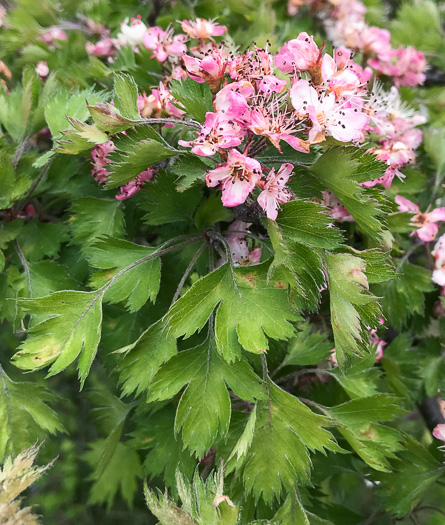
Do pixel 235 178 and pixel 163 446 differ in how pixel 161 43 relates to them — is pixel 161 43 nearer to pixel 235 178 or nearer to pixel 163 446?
pixel 235 178

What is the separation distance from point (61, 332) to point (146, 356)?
10 centimetres

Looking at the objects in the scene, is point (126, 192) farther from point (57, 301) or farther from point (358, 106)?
point (358, 106)

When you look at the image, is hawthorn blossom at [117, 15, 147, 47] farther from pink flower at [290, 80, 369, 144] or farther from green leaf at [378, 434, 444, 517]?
green leaf at [378, 434, 444, 517]

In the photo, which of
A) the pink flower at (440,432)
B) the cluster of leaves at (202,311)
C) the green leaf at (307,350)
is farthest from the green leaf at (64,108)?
the pink flower at (440,432)

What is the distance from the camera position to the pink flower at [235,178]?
1.53 ft

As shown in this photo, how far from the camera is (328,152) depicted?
0.48 meters

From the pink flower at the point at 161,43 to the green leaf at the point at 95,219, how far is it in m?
0.23

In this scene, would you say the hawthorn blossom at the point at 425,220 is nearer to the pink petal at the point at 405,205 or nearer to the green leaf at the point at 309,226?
the pink petal at the point at 405,205

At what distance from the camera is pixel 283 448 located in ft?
1.72

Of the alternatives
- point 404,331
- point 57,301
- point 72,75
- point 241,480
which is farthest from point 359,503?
point 72,75

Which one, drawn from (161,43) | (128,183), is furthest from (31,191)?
(161,43)

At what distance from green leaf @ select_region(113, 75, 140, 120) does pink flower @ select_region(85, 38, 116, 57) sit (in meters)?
0.43

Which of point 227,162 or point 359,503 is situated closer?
point 227,162

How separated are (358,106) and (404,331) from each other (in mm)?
450
